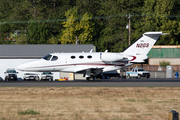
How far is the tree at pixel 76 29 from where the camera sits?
80125 millimetres

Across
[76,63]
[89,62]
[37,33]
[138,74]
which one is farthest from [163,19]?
[76,63]

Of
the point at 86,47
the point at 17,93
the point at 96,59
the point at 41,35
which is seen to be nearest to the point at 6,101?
the point at 17,93

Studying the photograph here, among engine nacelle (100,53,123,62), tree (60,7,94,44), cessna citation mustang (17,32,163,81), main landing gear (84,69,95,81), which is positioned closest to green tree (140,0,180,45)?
tree (60,7,94,44)

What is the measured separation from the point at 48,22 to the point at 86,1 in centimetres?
1240

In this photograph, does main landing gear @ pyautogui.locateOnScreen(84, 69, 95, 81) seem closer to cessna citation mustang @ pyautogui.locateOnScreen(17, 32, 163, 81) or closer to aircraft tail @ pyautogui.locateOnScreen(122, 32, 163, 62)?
cessna citation mustang @ pyautogui.locateOnScreen(17, 32, 163, 81)

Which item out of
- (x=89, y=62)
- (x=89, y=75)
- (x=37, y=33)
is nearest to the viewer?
(x=89, y=62)

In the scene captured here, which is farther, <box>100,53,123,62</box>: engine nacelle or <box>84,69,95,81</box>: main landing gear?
<box>84,69,95,81</box>: main landing gear

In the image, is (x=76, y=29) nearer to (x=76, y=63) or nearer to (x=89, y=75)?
(x=89, y=75)

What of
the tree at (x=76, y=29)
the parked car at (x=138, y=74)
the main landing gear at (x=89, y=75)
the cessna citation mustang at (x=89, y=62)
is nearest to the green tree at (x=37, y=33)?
the tree at (x=76, y=29)

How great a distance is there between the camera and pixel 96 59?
29.2 m

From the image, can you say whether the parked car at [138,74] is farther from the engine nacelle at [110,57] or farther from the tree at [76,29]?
the tree at [76,29]

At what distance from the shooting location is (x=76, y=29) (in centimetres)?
8012

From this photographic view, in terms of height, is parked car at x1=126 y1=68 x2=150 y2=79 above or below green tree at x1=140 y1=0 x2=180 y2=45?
below

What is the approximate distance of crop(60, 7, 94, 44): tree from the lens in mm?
80125
